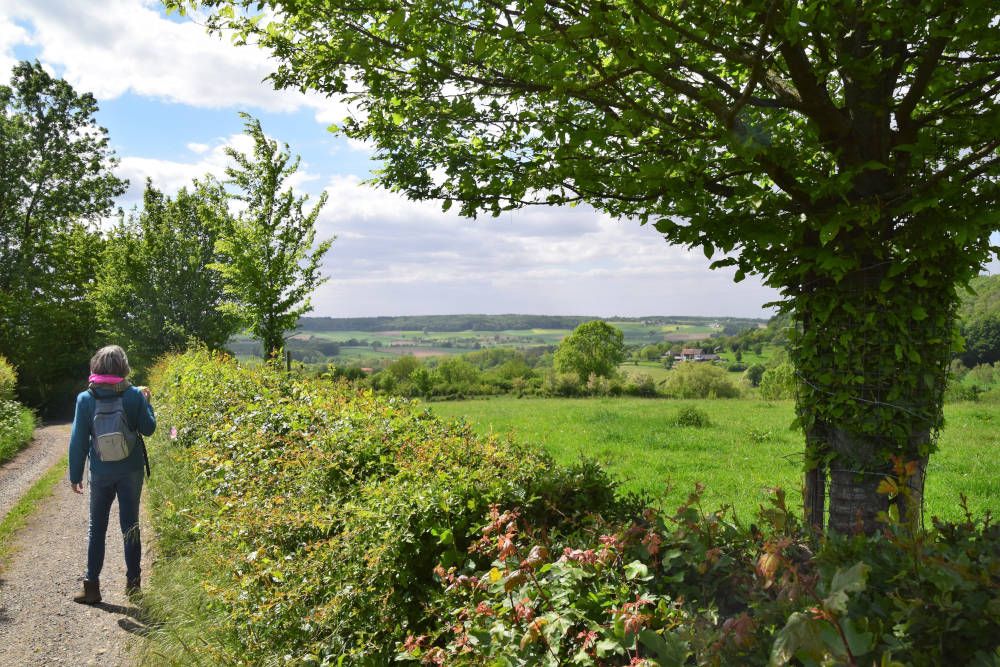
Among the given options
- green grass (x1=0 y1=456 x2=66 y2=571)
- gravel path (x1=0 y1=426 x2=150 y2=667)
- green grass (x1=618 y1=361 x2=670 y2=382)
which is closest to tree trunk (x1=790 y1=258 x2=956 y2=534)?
gravel path (x1=0 y1=426 x2=150 y2=667)

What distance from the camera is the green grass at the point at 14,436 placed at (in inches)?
553

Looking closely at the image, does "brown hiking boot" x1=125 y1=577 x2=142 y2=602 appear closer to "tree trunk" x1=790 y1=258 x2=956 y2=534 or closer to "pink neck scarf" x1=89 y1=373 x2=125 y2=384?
"pink neck scarf" x1=89 y1=373 x2=125 y2=384

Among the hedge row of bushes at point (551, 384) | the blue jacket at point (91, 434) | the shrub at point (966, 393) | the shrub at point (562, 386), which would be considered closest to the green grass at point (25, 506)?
the blue jacket at point (91, 434)

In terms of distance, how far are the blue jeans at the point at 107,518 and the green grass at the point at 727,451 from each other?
10.6ft

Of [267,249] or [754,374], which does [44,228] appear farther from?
[754,374]

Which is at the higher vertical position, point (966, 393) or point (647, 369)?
point (966, 393)

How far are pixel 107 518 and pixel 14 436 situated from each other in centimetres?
1158

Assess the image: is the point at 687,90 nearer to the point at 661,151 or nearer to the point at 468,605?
the point at 661,151

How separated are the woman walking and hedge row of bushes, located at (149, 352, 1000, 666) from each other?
53 cm

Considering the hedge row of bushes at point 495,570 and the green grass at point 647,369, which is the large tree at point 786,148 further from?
the green grass at point 647,369

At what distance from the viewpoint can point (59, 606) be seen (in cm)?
610

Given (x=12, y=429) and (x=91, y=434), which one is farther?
(x=12, y=429)

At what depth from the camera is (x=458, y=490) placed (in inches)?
151

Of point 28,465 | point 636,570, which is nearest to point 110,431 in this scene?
point 636,570
